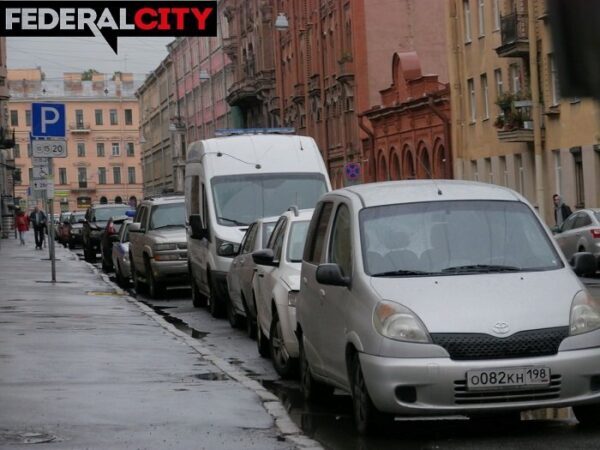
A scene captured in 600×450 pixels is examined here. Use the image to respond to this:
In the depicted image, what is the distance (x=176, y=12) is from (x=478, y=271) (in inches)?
304

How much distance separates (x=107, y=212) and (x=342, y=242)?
4115cm

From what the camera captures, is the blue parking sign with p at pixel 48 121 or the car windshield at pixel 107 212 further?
the car windshield at pixel 107 212

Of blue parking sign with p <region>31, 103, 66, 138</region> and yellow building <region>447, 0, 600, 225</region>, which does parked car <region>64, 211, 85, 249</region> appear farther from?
blue parking sign with p <region>31, 103, 66, 138</region>

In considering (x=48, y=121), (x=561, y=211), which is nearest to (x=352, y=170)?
(x=561, y=211)

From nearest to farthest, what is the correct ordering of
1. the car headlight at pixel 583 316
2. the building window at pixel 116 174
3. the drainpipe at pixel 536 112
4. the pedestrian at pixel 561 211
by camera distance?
1. the car headlight at pixel 583 316
2. the pedestrian at pixel 561 211
3. the drainpipe at pixel 536 112
4. the building window at pixel 116 174

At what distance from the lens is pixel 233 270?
17719 mm

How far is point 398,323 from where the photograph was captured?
27.7 ft

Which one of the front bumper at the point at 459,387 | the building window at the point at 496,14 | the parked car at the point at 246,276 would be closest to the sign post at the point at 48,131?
the parked car at the point at 246,276

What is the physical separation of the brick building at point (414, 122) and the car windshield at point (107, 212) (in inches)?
483

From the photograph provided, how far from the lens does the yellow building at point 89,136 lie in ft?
553

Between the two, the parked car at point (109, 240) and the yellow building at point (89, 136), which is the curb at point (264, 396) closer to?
the parked car at point (109, 240)

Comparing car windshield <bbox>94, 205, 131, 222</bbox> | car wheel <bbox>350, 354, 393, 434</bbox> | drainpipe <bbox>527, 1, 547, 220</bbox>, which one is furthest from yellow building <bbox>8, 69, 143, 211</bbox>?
car wheel <bbox>350, 354, 393, 434</bbox>

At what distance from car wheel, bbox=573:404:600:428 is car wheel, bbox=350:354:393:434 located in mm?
1159

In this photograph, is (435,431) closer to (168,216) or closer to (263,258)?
(263,258)
